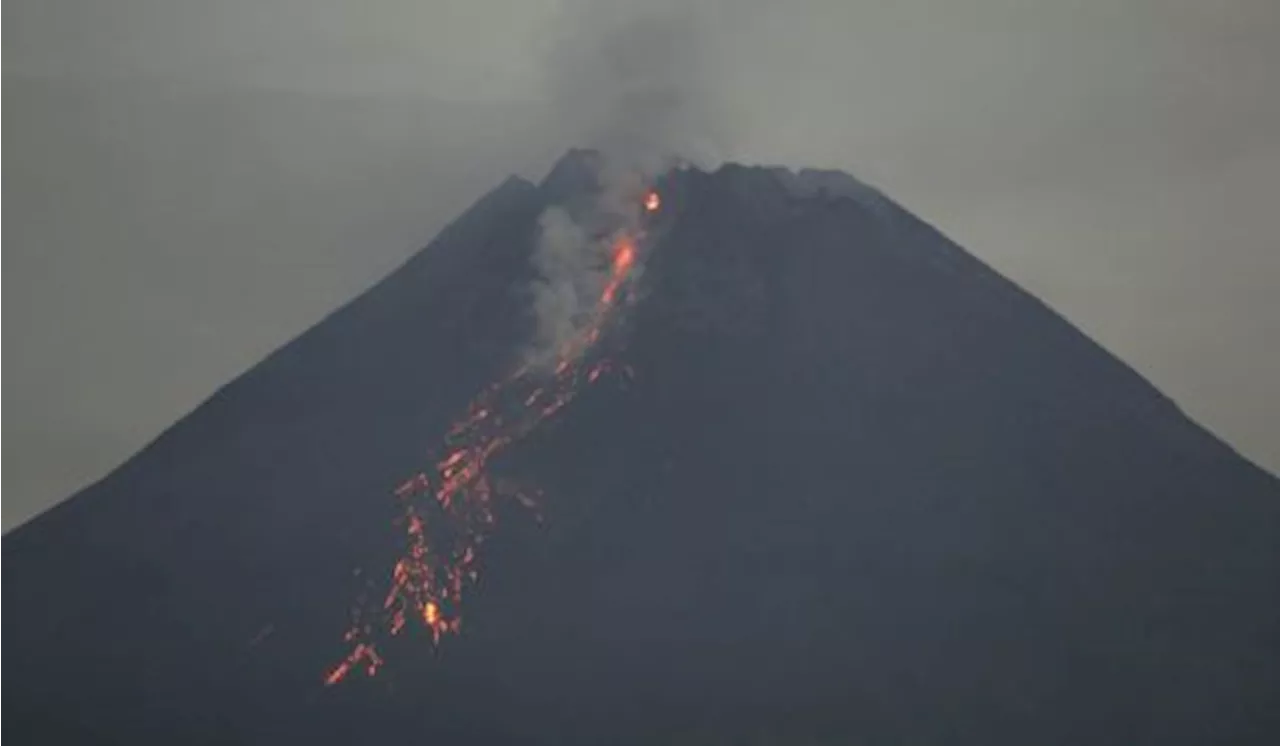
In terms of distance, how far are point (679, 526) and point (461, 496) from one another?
9625mm

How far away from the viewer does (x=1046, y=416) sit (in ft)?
295

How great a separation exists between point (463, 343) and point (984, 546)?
88.8ft

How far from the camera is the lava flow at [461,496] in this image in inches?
3017

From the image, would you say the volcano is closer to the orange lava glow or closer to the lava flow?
the lava flow

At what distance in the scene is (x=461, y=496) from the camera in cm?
8212

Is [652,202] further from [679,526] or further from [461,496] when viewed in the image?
[461,496]

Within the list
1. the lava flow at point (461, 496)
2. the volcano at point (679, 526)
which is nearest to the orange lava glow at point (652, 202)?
the volcano at point (679, 526)

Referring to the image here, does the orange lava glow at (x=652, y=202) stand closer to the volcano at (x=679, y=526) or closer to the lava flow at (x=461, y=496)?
the volcano at (x=679, y=526)

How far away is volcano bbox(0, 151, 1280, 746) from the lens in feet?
239

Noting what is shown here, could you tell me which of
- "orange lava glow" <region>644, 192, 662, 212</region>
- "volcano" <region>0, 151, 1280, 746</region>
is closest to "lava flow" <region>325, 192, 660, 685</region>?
"volcano" <region>0, 151, 1280, 746</region>

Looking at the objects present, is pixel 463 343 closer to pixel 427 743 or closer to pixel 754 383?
pixel 754 383

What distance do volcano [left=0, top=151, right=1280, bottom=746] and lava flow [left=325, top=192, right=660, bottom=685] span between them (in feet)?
0.58

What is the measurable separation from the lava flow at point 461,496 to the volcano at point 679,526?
0.18 meters

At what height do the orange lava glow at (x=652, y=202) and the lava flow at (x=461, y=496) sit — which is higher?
the orange lava glow at (x=652, y=202)
